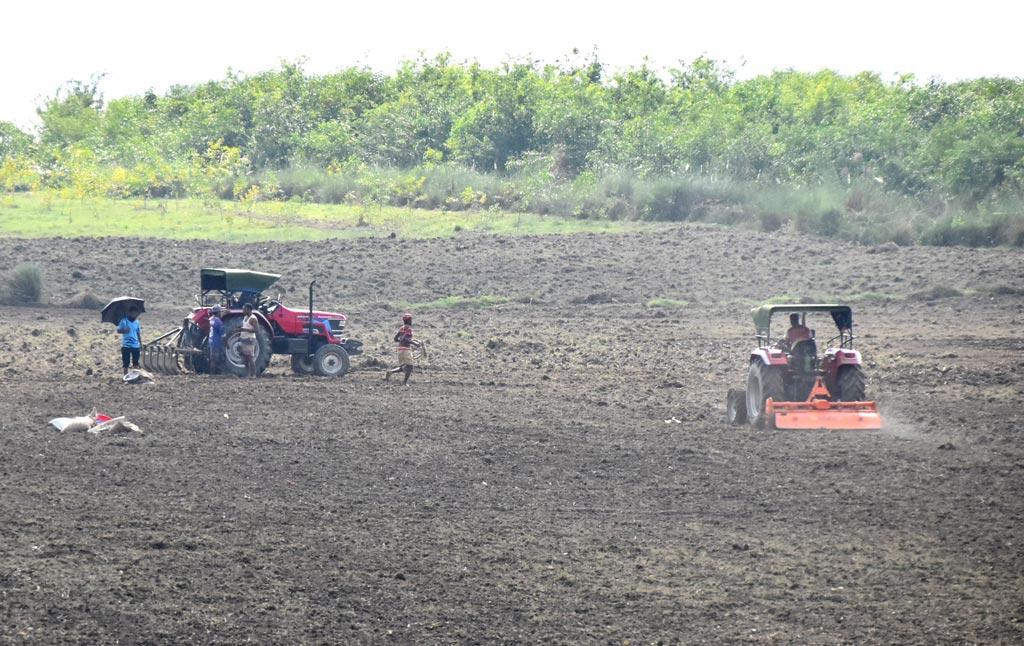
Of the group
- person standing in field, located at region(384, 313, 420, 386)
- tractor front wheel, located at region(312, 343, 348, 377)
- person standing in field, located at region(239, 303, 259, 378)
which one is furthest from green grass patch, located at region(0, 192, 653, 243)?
person standing in field, located at region(384, 313, 420, 386)

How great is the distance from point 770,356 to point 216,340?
8.39 metres

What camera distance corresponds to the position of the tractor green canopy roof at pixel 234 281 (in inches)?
792

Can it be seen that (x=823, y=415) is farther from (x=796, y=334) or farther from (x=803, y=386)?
(x=796, y=334)

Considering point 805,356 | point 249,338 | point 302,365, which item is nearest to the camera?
point 805,356

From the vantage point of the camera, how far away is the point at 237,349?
788 inches

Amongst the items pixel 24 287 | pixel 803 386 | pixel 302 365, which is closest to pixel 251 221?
pixel 24 287

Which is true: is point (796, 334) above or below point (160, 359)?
above

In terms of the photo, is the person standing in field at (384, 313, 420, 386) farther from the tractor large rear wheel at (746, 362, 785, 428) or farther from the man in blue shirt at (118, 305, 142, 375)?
the tractor large rear wheel at (746, 362, 785, 428)

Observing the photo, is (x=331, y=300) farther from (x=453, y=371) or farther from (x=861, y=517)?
(x=861, y=517)

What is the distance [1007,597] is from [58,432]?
10426mm

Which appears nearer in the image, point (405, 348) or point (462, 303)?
point (405, 348)

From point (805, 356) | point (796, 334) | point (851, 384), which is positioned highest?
point (796, 334)

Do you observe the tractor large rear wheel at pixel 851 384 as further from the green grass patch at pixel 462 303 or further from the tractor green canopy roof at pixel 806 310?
the green grass patch at pixel 462 303

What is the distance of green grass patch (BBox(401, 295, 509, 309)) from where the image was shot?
2934 centimetres
